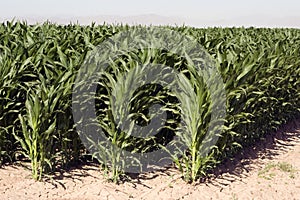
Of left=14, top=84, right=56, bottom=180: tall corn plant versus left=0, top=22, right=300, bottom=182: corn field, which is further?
left=0, top=22, right=300, bottom=182: corn field

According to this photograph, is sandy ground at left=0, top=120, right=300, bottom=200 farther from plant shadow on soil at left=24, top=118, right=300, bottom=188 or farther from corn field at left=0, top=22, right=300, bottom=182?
corn field at left=0, top=22, right=300, bottom=182

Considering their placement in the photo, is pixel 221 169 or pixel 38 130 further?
pixel 221 169

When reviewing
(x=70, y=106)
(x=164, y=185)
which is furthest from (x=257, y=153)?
(x=70, y=106)

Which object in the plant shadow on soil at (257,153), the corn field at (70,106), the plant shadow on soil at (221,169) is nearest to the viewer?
the corn field at (70,106)

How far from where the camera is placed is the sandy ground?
14.1ft

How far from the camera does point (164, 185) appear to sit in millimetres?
4516

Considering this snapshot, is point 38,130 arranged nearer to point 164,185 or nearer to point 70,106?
point 70,106

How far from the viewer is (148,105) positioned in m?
4.48

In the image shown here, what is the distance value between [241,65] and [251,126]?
46.5 inches

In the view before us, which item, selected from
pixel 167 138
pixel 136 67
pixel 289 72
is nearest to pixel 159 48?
pixel 136 67

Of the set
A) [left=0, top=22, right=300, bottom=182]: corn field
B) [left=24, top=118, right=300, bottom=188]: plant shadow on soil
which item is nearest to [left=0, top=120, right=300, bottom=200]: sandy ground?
[left=24, top=118, right=300, bottom=188]: plant shadow on soil

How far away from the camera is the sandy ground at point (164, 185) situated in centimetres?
429

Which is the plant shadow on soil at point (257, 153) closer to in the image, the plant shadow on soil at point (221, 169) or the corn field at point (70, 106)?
the plant shadow on soil at point (221, 169)

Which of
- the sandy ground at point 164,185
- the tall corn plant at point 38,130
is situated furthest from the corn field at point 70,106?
the sandy ground at point 164,185
